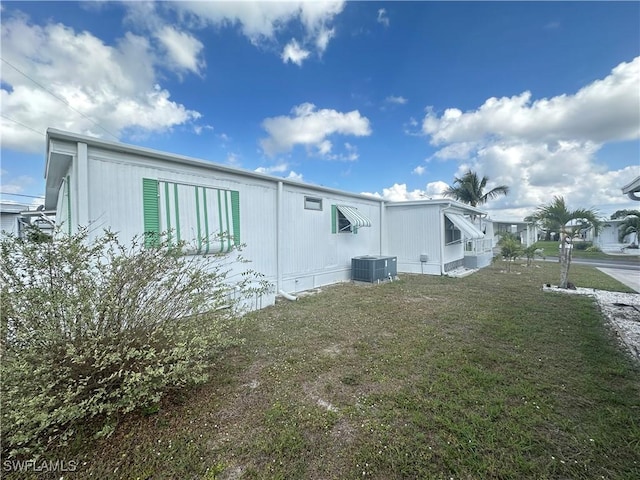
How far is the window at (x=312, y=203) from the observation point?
1093 centimetres

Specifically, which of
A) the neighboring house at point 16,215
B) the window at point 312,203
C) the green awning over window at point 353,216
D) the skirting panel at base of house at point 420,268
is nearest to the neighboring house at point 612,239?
the skirting panel at base of house at point 420,268

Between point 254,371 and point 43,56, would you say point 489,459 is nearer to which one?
point 254,371

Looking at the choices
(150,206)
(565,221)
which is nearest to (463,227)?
(565,221)

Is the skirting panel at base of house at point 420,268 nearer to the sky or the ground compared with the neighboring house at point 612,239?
nearer to the ground

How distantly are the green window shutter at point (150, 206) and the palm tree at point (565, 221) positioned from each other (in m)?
14.7

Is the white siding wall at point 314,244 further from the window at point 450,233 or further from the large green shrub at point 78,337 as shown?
the large green shrub at point 78,337

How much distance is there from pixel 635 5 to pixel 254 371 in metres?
14.2

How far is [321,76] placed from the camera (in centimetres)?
1285

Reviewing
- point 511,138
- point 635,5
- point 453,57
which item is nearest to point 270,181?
point 453,57

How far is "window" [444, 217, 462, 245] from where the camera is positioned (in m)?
14.3

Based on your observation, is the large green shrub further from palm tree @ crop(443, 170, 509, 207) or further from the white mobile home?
palm tree @ crop(443, 170, 509, 207)

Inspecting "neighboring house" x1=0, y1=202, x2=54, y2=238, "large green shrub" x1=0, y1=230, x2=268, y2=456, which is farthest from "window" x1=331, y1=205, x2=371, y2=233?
"neighboring house" x1=0, y1=202, x2=54, y2=238

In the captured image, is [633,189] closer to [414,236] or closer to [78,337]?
[414,236]

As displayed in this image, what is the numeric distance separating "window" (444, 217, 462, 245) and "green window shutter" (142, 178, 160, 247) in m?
13.5
